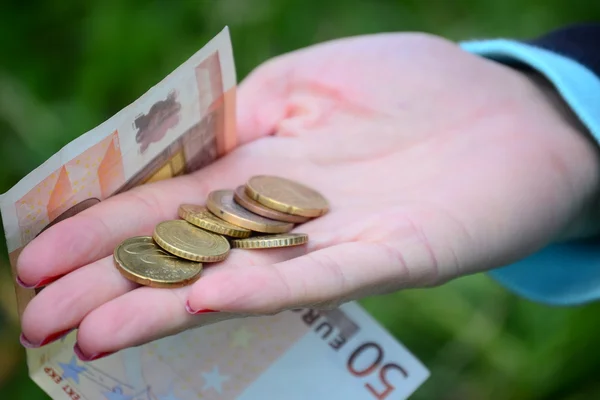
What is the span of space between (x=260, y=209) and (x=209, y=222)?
125 mm

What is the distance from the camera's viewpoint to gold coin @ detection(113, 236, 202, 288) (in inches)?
40.8

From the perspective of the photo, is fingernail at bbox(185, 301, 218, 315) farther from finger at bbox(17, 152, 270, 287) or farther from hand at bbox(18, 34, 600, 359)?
finger at bbox(17, 152, 270, 287)

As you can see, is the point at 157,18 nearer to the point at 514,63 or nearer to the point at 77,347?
the point at 514,63

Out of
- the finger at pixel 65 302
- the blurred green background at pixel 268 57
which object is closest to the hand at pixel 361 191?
the finger at pixel 65 302

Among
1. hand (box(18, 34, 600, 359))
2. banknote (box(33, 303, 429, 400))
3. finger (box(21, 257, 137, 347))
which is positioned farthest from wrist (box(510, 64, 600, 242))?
finger (box(21, 257, 137, 347))

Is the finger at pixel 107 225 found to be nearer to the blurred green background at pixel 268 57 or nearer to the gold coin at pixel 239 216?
the gold coin at pixel 239 216

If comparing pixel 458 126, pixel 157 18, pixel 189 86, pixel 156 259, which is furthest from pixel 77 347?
pixel 157 18

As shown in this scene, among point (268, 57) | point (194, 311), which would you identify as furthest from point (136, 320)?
point (268, 57)

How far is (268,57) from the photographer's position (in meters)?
2.71

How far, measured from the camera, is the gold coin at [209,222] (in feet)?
3.95

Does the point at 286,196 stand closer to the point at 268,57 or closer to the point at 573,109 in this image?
the point at 573,109

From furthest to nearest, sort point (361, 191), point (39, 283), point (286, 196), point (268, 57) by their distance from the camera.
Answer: point (268, 57) < point (361, 191) < point (286, 196) < point (39, 283)

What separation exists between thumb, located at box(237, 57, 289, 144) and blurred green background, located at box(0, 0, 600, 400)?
0.83 m

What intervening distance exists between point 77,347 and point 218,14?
6.69 ft
